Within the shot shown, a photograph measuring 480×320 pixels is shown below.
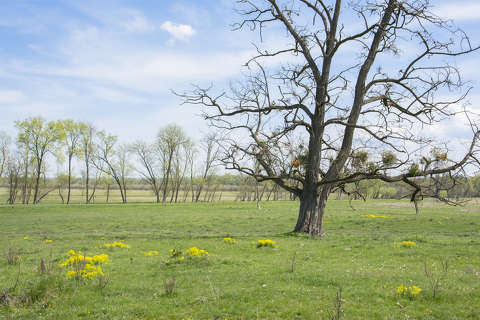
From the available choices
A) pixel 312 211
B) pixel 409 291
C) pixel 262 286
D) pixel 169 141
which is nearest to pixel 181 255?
pixel 262 286

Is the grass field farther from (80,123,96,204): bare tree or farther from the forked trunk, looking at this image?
(80,123,96,204): bare tree

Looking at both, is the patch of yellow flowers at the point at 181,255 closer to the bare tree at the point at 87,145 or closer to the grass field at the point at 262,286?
the grass field at the point at 262,286

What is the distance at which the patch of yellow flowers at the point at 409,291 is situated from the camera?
7.05 meters

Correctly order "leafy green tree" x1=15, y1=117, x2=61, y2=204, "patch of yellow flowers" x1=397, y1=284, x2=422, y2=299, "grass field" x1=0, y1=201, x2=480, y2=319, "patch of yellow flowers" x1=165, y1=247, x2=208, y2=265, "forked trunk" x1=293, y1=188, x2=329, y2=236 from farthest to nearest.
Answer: "leafy green tree" x1=15, y1=117, x2=61, y2=204, "forked trunk" x1=293, y1=188, x2=329, y2=236, "patch of yellow flowers" x1=165, y1=247, x2=208, y2=265, "patch of yellow flowers" x1=397, y1=284, x2=422, y2=299, "grass field" x1=0, y1=201, x2=480, y2=319

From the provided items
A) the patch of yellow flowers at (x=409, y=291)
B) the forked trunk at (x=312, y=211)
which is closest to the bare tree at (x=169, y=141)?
the forked trunk at (x=312, y=211)

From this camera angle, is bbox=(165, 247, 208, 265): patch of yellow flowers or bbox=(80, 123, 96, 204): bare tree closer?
bbox=(165, 247, 208, 265): patch of yellow flowers

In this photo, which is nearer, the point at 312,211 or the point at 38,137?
the point at 312,211

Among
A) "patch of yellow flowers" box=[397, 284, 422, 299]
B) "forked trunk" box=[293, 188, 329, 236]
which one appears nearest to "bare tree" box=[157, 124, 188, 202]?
"forked trunk" box=[293, 188, 329, 236]

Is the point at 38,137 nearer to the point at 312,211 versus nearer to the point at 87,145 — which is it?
the point at 87,145

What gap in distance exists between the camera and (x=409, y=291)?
720 centimetres

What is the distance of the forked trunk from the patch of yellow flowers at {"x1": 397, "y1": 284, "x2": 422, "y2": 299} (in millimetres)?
9358

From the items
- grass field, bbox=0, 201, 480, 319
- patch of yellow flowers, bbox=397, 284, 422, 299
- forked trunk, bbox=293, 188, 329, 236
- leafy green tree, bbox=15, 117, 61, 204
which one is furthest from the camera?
leafy green tree, bbox=15, 117, 61, 204

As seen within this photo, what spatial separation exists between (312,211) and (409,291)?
9791 millimetres

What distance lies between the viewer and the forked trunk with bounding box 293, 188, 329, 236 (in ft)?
55.1
